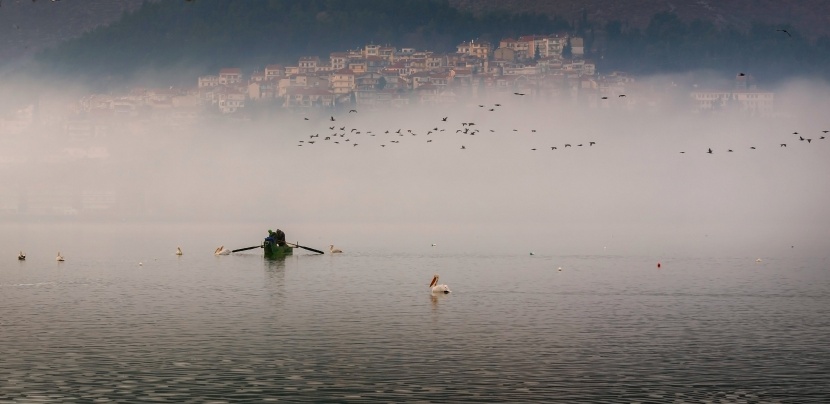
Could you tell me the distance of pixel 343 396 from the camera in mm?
47094

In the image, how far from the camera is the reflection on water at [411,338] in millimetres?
48781

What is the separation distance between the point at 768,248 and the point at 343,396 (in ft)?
528

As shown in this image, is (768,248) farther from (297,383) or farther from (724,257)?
(297,383)

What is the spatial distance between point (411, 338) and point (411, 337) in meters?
0.44

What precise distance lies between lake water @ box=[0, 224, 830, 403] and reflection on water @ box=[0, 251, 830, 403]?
129mm

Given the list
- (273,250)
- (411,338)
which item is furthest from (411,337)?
(273,250)

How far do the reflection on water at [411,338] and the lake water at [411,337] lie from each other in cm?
13

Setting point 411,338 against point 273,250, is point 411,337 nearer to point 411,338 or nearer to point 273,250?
point 411,338

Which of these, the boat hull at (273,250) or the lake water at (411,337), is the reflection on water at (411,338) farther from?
the boat hull at (273,250)

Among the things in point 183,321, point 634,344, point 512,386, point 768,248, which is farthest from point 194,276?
point 768,248

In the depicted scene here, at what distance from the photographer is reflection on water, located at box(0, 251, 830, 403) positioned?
48781 millimetres

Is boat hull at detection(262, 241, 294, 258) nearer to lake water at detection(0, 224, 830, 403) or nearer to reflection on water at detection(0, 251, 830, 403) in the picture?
lake water at detection(0, 224, 830, 403)

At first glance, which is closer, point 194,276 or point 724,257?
point 194,276

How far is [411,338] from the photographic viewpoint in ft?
213
